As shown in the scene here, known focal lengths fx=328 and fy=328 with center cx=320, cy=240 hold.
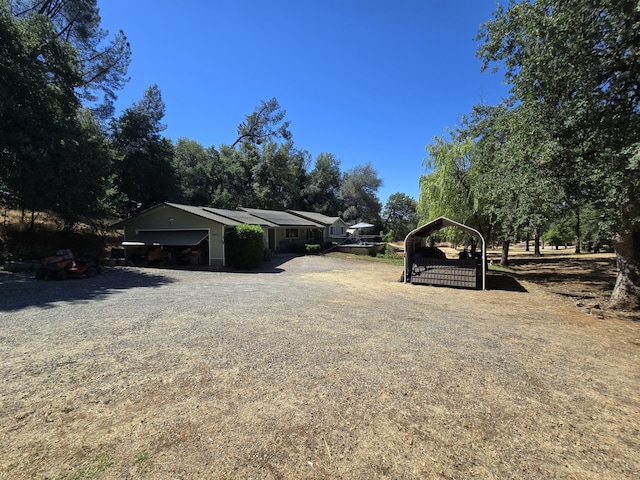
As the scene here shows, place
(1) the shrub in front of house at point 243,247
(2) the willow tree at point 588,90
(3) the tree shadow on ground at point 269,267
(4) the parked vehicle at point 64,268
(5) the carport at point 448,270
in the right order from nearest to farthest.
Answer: (2) the willow tree at point 588,90 < (4) the parked vehicle at point 64,268 < (5) the carport at point 448,270 < (3) the tree shadow on ground at point 269,267 < (1) the shrub in front of house at point 243,247

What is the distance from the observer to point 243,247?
17.3 m

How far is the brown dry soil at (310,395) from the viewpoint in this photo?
2543 millimetres

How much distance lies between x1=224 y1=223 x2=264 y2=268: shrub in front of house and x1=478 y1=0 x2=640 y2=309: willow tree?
518 inches

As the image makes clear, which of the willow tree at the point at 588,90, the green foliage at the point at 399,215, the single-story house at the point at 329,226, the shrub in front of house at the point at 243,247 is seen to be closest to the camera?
the willow tree at the point at 588,90

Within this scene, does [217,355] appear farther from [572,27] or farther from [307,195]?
[307,195]

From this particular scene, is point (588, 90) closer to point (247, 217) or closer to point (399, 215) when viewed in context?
point (247, 217)

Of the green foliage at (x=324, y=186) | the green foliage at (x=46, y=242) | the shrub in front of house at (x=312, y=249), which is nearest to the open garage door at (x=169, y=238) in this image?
the green foliage at (x=46, y=242)

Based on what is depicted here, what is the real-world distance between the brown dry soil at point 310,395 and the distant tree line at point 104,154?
355 inches

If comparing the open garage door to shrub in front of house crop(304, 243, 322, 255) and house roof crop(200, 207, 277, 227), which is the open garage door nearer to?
house roof crop(200, 207, 277, 227)

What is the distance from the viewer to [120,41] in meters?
23.9

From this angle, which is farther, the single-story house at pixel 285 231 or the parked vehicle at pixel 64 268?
the single-story house at pixel 285 231

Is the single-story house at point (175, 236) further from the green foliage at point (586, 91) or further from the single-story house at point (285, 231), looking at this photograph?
the green foliage at point (586, 91)

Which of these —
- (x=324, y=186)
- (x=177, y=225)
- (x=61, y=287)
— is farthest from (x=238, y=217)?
(x=324, y=186)

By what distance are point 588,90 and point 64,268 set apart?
1596cm
